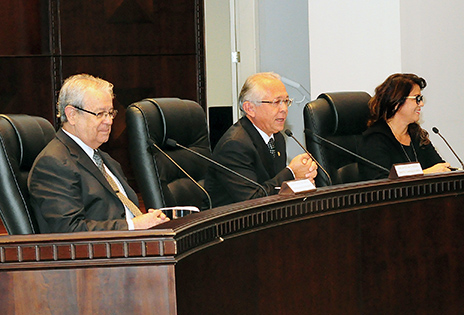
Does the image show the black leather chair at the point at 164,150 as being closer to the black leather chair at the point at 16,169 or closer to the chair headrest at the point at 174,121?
Result: the chair headrest at the point at 174,121

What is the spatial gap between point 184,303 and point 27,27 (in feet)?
14.1

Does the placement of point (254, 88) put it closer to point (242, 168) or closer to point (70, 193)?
point (242, 168)

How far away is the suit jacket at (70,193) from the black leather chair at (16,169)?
40mm

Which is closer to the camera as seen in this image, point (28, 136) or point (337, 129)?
point (28, 136)

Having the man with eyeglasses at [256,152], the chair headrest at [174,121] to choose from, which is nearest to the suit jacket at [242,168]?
the man with eyeglasses at [256,152]

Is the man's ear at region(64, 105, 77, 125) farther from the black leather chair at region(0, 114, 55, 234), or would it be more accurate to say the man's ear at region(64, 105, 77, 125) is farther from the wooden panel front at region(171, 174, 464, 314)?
the wooden panel front at region(171, 174, 464, 314)

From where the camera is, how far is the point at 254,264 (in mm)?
1774

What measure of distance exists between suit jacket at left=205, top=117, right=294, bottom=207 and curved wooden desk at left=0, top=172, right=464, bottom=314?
1.73ft

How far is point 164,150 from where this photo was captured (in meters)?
2.78

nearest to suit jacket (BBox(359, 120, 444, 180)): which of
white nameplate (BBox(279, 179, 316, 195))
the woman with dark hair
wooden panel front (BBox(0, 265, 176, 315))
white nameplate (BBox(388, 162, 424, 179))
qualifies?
the woman with dark hair

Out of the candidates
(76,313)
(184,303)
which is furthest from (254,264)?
(76,313)

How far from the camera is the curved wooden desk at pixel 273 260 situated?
4.52ft

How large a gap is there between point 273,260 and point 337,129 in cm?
147

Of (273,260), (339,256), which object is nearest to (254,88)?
(339,256)
